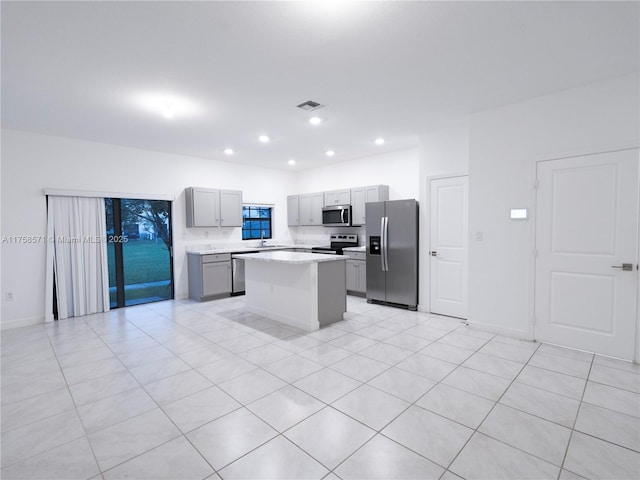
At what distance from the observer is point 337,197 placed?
6.77m

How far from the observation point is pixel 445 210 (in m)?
4.73

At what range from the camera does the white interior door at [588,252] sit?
3.14 m

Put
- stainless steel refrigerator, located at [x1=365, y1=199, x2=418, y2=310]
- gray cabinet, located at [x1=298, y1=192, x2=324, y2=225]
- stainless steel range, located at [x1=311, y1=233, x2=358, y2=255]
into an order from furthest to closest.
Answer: gray cabinet, located at [x1=298, y1=192, x2=324, y2=225]
stainless steel range, located at [x1=311, y1=233, x2=358, y2=255]
stainless steel refrigerator, located at [x1=365, y1=199, x2=418, y2=310]

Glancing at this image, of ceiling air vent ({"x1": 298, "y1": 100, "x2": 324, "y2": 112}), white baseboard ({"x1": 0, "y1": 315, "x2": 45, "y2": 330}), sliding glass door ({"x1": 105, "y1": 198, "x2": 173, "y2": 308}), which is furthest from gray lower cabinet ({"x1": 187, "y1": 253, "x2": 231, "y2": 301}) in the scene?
ceiling air vent ({"x1": 298, "y1": 100, "x2": 324, "y2": 112})

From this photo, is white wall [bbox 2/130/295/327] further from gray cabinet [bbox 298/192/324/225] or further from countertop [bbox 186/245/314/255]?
gray cabinet [bbox 298/192/324/225]

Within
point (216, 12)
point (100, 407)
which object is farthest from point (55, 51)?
point (100, 407)

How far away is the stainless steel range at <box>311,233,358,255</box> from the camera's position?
6.64m

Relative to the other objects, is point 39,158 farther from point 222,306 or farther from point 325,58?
point 325,58

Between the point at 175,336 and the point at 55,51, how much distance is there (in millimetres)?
3110

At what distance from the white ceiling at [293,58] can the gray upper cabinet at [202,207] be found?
70.3 inches

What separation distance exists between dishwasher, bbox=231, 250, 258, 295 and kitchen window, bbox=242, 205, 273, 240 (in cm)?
102

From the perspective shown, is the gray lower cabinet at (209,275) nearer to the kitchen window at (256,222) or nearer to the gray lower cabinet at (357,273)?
the kitchen window at (256,222)

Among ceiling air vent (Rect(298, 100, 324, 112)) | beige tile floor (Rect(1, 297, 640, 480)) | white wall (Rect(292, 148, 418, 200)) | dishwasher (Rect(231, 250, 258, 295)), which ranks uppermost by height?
ceiling air vent (Rect(298, 100, 324, 112))

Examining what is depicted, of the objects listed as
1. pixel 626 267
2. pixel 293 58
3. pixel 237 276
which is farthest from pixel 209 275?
pixel 626 267
